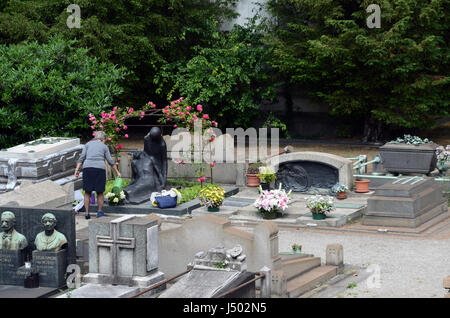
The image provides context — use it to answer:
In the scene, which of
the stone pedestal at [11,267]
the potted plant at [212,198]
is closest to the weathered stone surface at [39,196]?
the potted plant at [212,198]

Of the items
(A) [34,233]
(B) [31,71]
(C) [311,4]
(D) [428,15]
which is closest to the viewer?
→ (A) [34,233]

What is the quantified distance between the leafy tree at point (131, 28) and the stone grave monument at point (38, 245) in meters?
16.6

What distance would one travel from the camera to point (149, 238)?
12.1m

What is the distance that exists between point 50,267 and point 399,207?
26.5 ft

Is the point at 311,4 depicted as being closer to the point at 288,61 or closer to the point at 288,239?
the point at 288,61

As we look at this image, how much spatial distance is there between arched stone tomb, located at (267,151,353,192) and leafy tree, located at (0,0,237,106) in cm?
1098

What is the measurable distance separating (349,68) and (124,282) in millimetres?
19902

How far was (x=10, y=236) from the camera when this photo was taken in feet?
42.3

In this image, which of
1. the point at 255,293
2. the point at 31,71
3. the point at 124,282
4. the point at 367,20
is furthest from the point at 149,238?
the point at 367,20

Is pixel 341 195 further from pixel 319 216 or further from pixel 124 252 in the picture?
pixel 124 252

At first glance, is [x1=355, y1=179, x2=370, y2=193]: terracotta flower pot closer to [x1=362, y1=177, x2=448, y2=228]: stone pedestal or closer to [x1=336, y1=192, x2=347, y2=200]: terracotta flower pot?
[x1=336, y1=192, x2=347, y2=200]: terracotta flower pot

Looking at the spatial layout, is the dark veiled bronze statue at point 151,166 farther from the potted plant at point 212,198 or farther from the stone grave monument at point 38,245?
the stone grave monument at point 38,245

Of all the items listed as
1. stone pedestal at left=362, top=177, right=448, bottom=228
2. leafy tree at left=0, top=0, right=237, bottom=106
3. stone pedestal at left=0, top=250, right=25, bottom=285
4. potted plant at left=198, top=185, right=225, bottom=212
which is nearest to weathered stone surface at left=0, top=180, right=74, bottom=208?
potted plant at left=198, top=185, right=225, bottom=212

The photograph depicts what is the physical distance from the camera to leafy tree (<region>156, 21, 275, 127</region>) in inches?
1256
